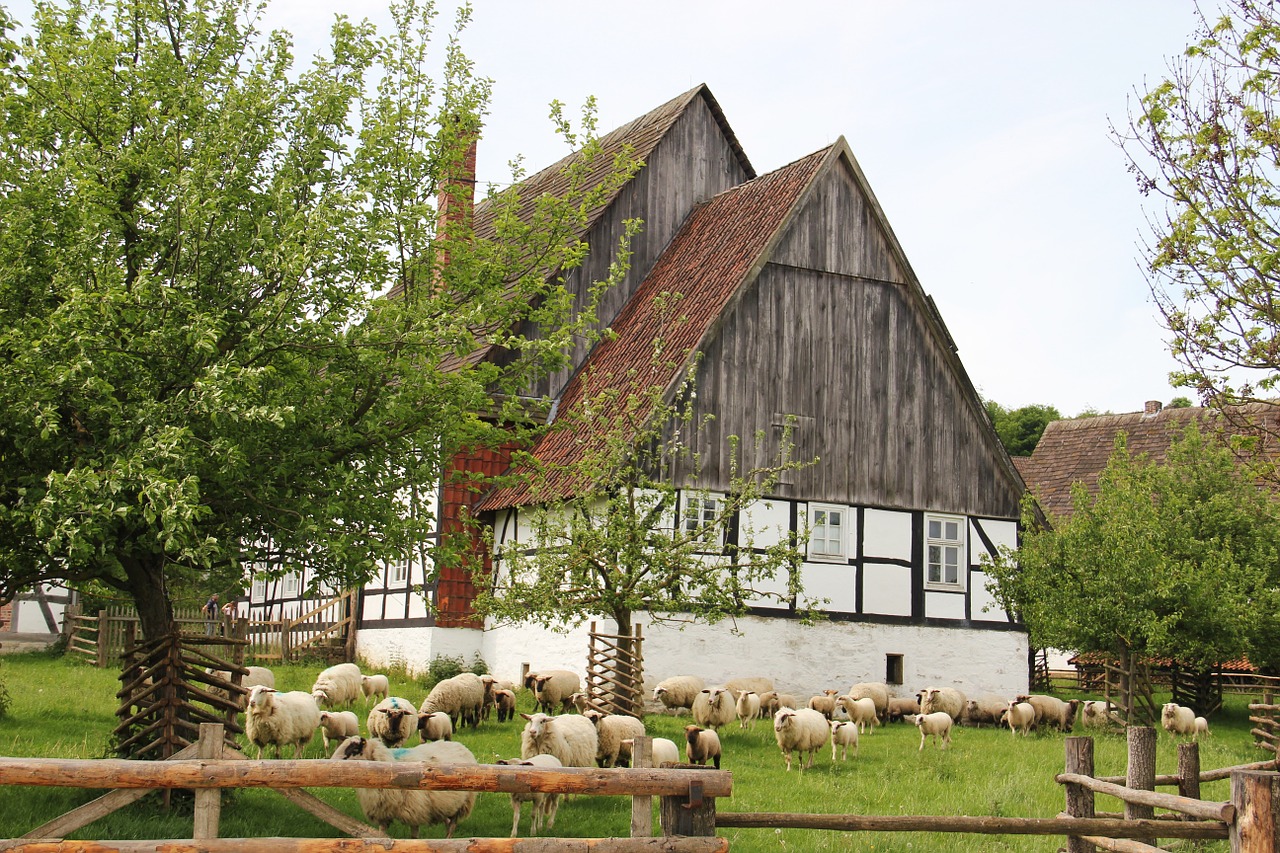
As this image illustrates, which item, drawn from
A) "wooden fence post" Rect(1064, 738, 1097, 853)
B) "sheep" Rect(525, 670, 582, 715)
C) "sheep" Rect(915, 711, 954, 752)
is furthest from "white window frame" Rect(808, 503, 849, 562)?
"wooden fence post" Rect(1064, 738, 1097, 853)

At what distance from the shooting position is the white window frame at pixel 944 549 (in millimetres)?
22812

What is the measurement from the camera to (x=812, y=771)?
48.8 ft

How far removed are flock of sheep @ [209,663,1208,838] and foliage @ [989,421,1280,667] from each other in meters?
1.44

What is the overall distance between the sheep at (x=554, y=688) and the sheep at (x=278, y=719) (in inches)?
195

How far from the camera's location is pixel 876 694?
2050 cm

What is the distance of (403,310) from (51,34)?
3761 millimetres

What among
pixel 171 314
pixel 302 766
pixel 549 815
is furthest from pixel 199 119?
pixel 549 815

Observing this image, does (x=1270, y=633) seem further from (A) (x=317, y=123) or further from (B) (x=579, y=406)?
(A) (x=317, y=123)

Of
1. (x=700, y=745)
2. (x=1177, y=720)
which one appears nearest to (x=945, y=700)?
(x=1177, y=720)

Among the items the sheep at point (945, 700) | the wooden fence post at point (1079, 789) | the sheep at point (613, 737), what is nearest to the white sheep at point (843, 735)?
the sheep at point (613, 737)

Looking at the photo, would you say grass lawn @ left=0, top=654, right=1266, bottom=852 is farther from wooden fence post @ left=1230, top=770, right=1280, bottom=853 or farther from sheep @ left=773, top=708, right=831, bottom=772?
wooden fence post @ left=1230, top=770, right=1280, bottom=853

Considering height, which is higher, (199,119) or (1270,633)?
(199,119)

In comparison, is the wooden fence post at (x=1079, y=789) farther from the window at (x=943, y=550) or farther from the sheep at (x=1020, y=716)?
the window at (x=943, y=550)

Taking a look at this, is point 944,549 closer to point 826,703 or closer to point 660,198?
point 826,703
